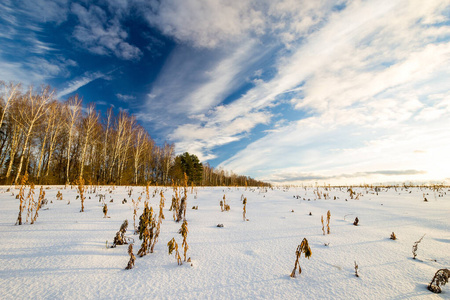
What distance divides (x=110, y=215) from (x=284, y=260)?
11.9ft

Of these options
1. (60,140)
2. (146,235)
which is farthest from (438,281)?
(60,140)

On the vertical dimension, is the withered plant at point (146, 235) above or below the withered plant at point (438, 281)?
above

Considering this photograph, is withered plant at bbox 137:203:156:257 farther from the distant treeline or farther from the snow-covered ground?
the distant treeline

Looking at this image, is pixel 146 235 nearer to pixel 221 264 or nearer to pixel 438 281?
pixel 221 264

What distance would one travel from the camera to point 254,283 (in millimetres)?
1607

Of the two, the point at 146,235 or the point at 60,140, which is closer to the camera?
the point at 146,235

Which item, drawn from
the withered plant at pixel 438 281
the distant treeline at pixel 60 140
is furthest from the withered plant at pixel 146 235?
the distant treeline at pixel 60 140

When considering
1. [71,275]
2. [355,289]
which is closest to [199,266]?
[71,275]

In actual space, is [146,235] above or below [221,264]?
above

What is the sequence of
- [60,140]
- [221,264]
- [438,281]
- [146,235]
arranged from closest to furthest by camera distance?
[438,281], [221,264], [146,235], [60,140]

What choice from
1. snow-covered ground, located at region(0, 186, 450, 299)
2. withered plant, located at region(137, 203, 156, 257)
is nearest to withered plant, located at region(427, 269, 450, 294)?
snow-covered ground, located at region(0, 186, 450, 299)

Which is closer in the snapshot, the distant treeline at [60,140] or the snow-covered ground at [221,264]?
the snow-covered ground at [221,264]

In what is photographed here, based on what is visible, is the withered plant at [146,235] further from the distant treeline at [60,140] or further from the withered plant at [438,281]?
the distant treeline at [60,140]

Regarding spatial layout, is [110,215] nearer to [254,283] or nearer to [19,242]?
[19,242]
